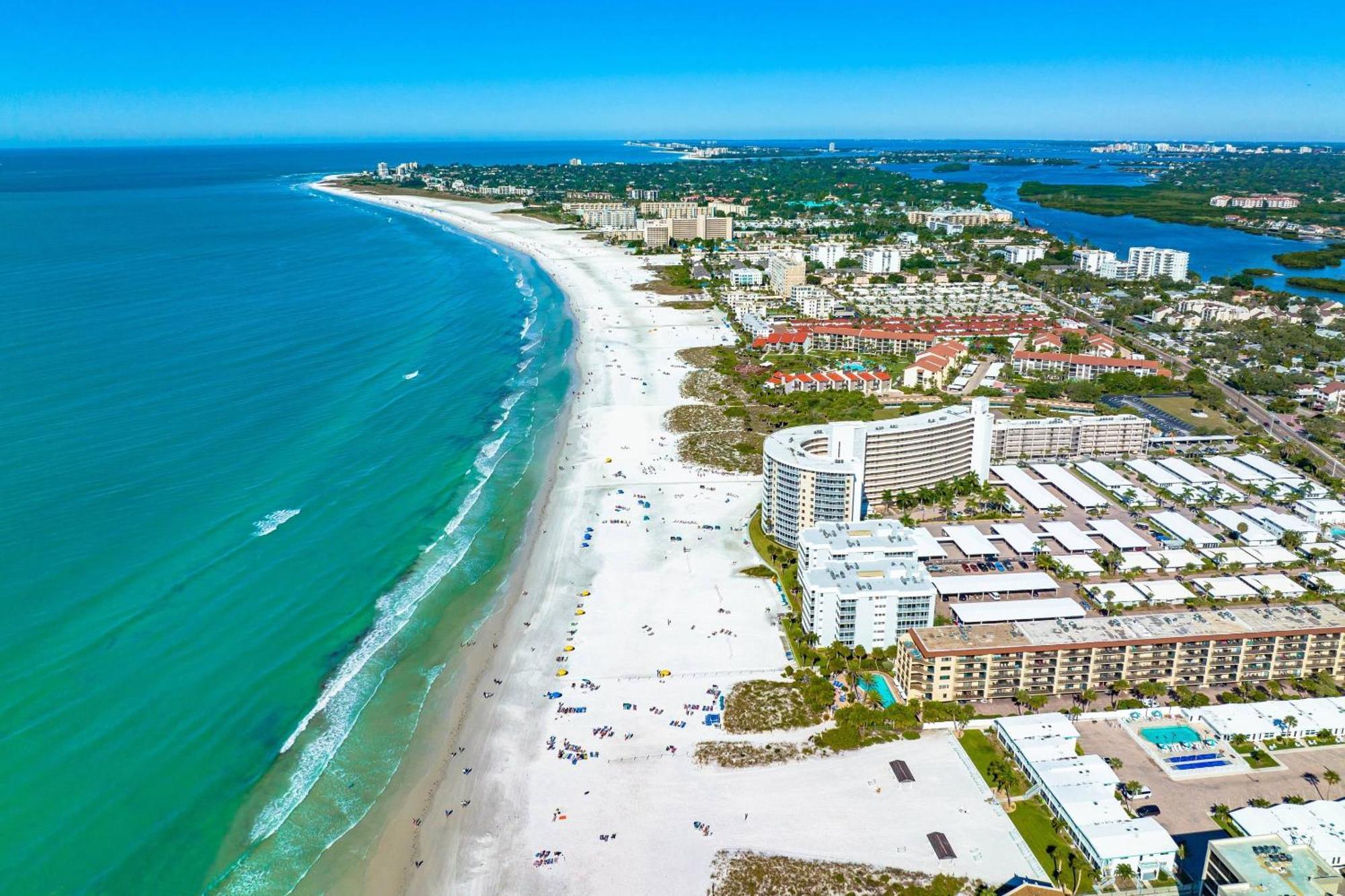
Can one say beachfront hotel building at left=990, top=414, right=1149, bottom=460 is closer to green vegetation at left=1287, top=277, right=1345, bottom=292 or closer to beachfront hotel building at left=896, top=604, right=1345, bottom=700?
beachfront hotel building at left=896, top=604, right=1345, bottom=700

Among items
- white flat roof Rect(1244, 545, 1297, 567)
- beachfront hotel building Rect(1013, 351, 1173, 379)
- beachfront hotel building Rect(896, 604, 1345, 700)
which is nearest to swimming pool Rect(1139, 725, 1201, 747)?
beachfront hotel building Rect(896, 604, 1345, 700)

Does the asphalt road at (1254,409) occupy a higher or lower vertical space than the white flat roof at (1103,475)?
higher

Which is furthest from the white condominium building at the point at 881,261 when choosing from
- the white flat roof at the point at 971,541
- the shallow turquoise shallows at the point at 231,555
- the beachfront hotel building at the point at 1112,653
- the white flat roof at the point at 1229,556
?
the beachfront hotel building at the point at 1112,653

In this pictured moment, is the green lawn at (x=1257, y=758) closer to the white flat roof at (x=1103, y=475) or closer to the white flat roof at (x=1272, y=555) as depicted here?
the white flat roof at (x=1272, y=555)

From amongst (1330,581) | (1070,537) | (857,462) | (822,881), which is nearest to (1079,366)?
(1070,537)

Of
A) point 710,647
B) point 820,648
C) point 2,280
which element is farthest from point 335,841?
point 2,280
